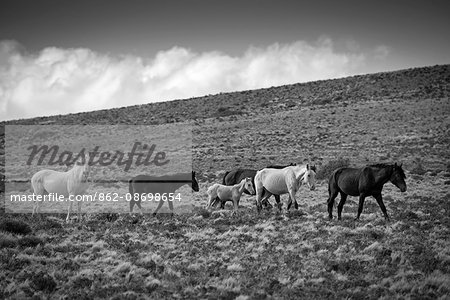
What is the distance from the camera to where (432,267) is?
8.95 metres

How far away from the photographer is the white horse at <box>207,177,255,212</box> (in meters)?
18.6

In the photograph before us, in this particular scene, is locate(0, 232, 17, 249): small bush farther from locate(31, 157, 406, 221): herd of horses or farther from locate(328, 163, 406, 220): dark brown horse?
locate(328, 163, 406, 220): dark brown horse

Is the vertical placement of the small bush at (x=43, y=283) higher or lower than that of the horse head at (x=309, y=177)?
lower

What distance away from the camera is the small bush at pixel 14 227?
12.8m

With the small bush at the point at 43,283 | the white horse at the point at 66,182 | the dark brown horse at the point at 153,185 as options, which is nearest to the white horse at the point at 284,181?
Result: the dark brown horse at the point at 153,185

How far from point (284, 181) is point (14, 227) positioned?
10.7 metres

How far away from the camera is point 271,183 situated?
17.3 metres

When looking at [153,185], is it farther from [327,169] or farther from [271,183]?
[327,169]

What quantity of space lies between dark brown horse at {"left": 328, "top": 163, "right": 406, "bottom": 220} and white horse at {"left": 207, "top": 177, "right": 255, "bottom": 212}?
4826 millimetres

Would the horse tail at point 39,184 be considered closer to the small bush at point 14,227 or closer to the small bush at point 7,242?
the small bush at point 14,227

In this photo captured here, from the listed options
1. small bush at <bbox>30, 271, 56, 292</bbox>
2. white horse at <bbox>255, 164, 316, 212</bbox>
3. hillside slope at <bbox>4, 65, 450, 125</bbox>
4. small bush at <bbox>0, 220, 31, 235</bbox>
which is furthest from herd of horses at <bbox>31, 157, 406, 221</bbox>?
hillside slope at <bbox>4, 65, 450, 125</bbox>

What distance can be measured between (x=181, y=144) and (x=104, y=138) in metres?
14.7

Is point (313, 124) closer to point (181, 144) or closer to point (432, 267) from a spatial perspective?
point (181, 144)

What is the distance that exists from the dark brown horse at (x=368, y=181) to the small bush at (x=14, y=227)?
11172 mm
